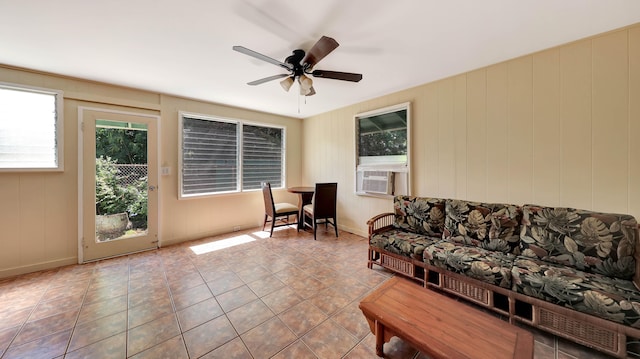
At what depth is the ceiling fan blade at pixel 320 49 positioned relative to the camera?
1.73 m

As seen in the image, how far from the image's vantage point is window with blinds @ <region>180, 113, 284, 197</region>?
3922 mm

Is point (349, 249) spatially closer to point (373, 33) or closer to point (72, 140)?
point (373, 33)

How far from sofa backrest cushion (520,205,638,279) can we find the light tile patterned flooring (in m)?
0.69

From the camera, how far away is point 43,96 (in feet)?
9.17

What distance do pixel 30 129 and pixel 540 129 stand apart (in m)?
5.86

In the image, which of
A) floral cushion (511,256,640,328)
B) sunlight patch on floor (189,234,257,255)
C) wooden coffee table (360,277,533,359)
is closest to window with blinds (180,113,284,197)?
sunlight patch on floor (189,234,257,255)

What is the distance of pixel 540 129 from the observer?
2332mm

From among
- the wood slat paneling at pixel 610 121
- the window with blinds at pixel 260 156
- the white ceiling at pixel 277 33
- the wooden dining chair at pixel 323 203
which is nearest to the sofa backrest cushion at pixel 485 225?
the wood slat paneling at pixel 610 121

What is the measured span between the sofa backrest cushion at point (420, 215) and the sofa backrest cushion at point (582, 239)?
779mm

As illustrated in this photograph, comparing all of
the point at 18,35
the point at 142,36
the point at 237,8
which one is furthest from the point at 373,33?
the point at 18,35

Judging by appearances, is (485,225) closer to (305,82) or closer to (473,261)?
(473,261)

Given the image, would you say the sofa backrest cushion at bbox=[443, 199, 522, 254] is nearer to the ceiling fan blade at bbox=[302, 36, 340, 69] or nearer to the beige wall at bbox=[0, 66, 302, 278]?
the ceiling fan blade at bbox=[302, 36, 340, 69]

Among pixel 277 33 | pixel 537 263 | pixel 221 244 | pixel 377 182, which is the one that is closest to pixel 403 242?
pixel 537 263

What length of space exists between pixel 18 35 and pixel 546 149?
5.17 metres
